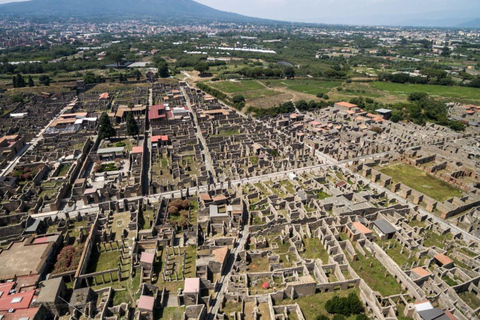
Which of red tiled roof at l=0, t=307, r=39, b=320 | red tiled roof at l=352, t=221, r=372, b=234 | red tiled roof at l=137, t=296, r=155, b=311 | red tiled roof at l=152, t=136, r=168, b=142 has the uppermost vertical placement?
red tiled roof at l=152, t=136, r=168, b=142

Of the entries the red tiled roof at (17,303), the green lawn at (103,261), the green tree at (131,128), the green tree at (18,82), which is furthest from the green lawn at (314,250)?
the green tree at (18,82)

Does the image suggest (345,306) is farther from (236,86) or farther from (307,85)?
(307,85)

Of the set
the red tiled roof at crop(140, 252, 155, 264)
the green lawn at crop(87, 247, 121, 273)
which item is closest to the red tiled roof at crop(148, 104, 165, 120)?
the green lawn at crop(87, 247, 121, 273)

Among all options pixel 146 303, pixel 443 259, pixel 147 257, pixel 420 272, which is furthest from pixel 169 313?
pixel 443 259

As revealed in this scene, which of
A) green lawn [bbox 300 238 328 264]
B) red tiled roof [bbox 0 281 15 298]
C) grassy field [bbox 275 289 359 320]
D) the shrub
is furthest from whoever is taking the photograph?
green lawn [bbox 300 238 328 264]

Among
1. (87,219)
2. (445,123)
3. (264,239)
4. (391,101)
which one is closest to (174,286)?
(264,239)

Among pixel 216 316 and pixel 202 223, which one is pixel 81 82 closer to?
pixel 202 223

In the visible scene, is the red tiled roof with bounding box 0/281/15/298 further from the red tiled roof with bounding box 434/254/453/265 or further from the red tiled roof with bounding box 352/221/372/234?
the red tiled roof with bounding box 434/254/453/265
